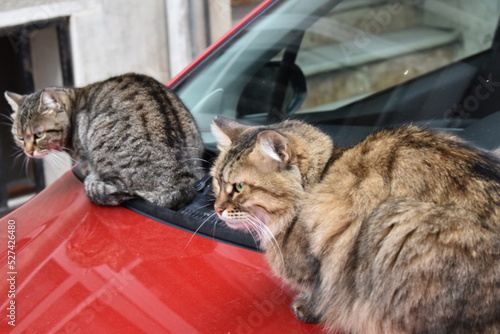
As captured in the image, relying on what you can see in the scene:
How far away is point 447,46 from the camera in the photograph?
351cm

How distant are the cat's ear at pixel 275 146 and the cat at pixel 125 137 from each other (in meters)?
0.52

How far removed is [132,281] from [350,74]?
6.56 ft

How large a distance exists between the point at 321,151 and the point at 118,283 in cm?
61

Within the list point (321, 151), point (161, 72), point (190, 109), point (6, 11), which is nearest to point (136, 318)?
point (321, 151)

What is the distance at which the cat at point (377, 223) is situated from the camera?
49.3 inches

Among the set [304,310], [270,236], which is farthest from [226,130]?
[304,310]

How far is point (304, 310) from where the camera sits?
1.48 m

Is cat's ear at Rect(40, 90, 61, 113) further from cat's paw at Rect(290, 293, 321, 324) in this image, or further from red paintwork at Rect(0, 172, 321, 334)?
cat's paw at Rect(290, 293, 321, 324)

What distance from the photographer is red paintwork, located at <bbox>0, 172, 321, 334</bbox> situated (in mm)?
1436

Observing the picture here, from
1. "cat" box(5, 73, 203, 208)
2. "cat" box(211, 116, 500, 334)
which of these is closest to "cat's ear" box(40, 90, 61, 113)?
"cat" box(5, 73, 203, 208)

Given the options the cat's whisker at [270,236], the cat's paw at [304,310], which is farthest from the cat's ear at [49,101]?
the cat's paw at [304,310]

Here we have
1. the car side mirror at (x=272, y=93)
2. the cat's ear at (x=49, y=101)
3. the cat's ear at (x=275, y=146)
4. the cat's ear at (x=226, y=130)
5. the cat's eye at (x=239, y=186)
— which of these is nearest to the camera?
the cat's ear at (x=275, y=146)

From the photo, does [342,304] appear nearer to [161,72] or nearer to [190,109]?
[190,109]

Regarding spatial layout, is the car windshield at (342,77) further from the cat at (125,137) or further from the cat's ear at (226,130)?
the cat's ear at (226,130)
